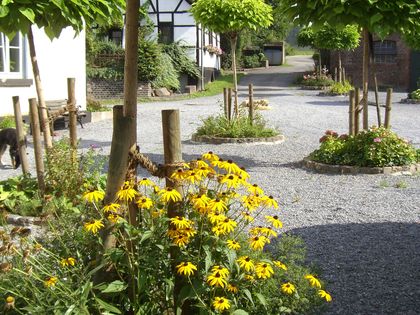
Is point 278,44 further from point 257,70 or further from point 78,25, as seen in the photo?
point 78,25

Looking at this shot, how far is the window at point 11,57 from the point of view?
44.0 ft

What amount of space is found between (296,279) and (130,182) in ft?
→ 3.54

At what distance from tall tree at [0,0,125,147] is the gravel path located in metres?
2.38

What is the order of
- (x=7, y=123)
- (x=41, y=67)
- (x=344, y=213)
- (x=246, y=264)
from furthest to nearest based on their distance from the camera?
(x=41, y=67) < (x=7, y=123) < (x=344, y=213) < (x=246, y=264)

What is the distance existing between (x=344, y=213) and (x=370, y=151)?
2.61m

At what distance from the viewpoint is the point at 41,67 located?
1473 centimetres

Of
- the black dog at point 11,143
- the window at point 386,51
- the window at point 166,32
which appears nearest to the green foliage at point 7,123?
the black dog at point 11,143

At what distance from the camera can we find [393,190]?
8117mm

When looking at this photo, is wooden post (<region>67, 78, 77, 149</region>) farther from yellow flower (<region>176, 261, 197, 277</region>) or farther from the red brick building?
the red brick building

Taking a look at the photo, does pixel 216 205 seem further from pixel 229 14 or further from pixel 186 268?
pixel 229 14

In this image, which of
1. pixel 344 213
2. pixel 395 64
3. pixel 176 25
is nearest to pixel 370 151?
pixel 344 213

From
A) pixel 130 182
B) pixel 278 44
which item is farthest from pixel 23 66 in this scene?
pixel 278 44

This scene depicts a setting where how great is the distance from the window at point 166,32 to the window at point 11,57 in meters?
15.0

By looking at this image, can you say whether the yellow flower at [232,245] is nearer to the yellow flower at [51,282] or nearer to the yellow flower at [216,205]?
the yellow flower at [216,205]
